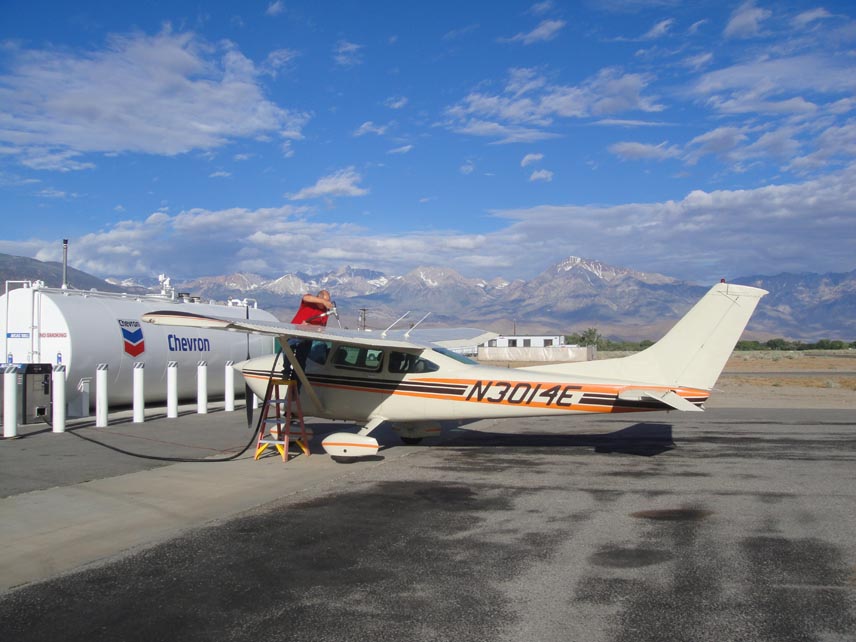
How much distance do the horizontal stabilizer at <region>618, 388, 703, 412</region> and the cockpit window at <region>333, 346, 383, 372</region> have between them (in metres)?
4.44

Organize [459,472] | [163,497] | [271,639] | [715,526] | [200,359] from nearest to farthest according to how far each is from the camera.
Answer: [271,639]
[715,526]
[163,497]
[459,472]
[200,359]

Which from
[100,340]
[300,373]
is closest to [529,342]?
[100,340]

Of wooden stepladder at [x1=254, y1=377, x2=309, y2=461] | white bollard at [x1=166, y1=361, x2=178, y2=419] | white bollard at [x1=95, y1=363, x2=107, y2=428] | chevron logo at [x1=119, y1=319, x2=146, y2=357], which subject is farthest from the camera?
chevron logo at [x1=119, y1=319, x2=146, y2=357]

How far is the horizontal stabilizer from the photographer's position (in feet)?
34.7

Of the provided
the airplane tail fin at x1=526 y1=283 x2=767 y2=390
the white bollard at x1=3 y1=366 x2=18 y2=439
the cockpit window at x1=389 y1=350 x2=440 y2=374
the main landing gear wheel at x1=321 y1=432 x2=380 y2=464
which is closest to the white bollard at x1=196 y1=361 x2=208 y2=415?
the white bollard at x1=3 y1=366 x2=18 y2=439

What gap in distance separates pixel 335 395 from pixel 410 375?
5.15 feet

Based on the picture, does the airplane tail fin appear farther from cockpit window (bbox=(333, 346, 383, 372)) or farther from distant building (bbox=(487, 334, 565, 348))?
distant building (bbox=(487, 334, 565, 348))

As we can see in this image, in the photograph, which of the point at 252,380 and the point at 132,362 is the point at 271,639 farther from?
the point at 132,362

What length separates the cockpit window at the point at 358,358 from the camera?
12633mm

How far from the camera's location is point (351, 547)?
6660mm

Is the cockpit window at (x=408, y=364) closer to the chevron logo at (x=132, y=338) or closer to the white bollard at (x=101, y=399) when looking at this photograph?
the white bollard at (x=101, y=399)

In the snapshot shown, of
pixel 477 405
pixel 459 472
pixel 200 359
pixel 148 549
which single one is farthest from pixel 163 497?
pixel 200 359

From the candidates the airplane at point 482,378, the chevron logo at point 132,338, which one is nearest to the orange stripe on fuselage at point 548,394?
the airplane at point 482,378

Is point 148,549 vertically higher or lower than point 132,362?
lower
